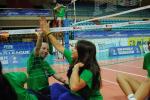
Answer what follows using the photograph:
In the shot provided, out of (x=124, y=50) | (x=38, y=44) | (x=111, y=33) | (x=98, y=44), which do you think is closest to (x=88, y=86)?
(x=38, y=44)

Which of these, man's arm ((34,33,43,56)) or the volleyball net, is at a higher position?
man's arm ((34,33,43,56))

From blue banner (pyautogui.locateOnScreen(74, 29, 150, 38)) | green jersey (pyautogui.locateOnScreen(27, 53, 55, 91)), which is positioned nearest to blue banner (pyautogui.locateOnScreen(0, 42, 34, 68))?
blue banner (pyautogui.locateOnScreen(74, 29, 150, 38))

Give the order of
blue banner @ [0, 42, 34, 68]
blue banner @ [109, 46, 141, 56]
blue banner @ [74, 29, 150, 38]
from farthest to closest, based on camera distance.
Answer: blue banner @ [109, 46, 141, 56] < blue banner @ [74, 29, 150, 38] < blue banner @ [0, 42, 34, 68]

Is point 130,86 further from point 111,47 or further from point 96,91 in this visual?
point 111,47

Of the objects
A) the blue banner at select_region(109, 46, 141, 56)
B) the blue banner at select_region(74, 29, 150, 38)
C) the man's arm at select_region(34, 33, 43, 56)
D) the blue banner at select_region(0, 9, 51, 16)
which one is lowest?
the blue banner at select_region(109, 46, 141, 56)

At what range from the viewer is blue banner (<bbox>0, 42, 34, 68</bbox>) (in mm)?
10406

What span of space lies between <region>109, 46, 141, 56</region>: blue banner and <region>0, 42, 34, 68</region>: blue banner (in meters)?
3.52

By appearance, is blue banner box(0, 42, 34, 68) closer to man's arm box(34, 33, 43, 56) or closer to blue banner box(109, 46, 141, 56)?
blue banner box(109, 46, 141, 56)

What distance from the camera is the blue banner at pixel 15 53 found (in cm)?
1041

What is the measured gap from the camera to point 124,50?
13.5 metres

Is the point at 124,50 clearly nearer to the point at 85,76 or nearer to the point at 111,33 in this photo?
the point at 111,33

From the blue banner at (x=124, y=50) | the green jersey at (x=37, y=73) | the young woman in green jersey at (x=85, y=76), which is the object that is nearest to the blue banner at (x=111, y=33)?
the blue banner at (x=124, y=50)

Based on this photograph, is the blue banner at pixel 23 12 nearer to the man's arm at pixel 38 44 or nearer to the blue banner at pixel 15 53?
the blue banner at pixel 15 53

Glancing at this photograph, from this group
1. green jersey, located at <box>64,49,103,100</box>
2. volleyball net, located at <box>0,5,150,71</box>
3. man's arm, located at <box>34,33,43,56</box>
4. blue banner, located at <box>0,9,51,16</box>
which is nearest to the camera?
green jersey, located at <box>64,49,103,100</box>
